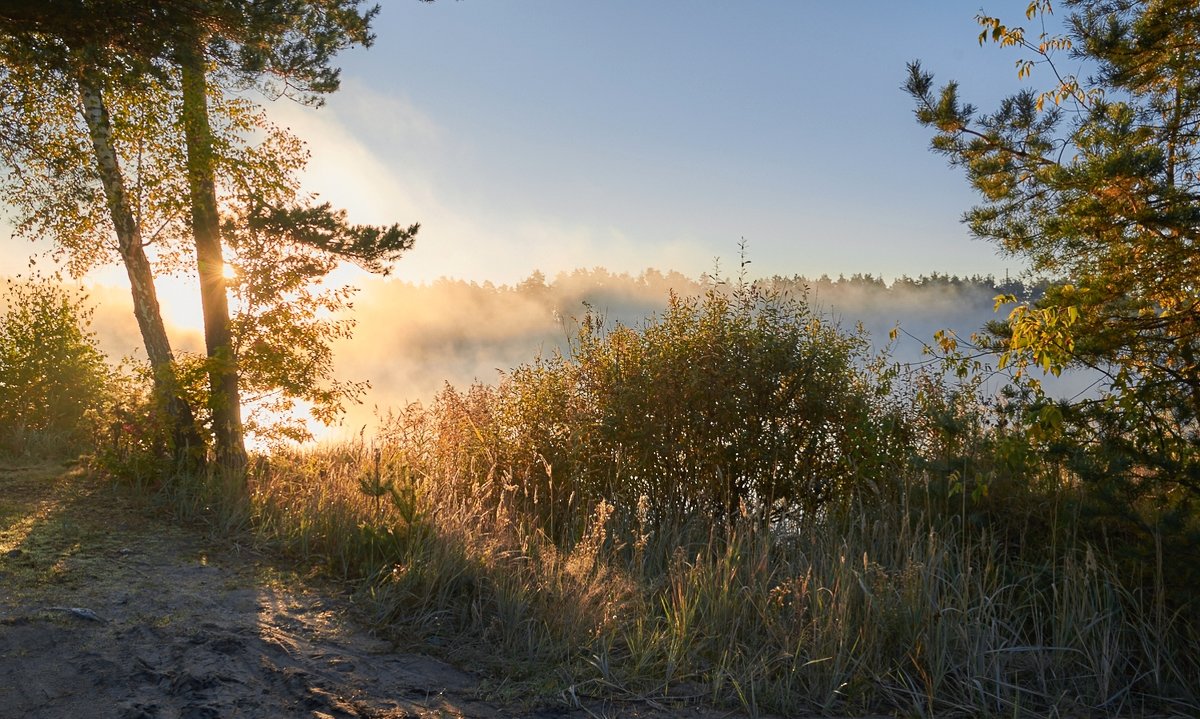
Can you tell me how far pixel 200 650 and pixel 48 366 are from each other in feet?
36.6

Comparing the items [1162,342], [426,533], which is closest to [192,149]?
[426,533]

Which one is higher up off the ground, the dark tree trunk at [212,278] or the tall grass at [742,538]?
the dark tree trunk at [212,278]

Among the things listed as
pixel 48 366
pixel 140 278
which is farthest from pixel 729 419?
pixel 48 366

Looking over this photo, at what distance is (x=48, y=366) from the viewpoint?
13609 millimetres

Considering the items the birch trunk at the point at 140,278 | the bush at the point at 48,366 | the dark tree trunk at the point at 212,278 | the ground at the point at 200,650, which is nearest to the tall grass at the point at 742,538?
the ground at the point at 200,650

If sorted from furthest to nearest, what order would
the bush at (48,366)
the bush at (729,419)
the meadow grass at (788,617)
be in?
the bush at (48,366) → the bush at (729,419) → the meadow grass at (788,617)

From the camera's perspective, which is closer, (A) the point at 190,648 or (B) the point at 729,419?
(A) the point at 190,648

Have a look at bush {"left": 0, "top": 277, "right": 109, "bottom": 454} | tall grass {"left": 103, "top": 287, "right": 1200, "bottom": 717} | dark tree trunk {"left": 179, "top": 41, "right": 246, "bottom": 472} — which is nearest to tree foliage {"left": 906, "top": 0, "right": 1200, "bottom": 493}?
tall grass {"left": 103, "top": 287, "right": 1200, "bottom": 717}

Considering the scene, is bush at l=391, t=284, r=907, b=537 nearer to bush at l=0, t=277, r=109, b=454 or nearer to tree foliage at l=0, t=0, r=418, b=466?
tree foliage at l=0, t=0, r=418, b=466

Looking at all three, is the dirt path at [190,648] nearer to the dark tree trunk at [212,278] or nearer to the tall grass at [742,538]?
the tall grass at [742,538]

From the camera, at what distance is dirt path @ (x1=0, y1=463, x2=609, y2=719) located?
420 centimetres

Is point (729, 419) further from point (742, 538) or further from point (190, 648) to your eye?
point (190, 648)

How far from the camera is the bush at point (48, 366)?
1320 centimetres

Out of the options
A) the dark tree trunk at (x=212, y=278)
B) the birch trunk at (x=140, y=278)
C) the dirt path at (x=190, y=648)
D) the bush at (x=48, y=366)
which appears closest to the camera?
the dirt path at (x=190, y=648)
